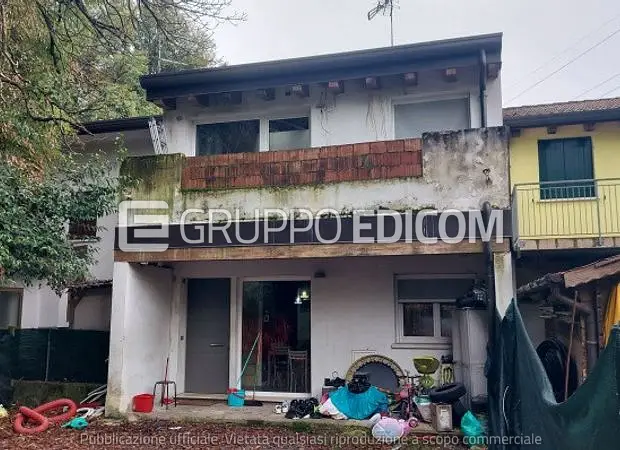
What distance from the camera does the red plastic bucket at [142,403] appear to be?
8.76 metres

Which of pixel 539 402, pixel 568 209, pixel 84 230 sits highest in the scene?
pixel 568 209

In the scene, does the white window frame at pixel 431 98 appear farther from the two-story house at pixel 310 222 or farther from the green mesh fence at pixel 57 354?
the green mesh fence at pixel 57 354

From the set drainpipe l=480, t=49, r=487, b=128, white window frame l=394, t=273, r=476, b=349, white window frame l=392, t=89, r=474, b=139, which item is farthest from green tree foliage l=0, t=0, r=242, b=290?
white window frame l=394, t=273, r=476, b=349

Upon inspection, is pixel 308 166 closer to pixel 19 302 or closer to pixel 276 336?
pixel 276 336

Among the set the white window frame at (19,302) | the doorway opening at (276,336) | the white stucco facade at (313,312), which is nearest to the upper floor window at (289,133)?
the white stucco facade at (313,312)

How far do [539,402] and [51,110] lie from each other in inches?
349

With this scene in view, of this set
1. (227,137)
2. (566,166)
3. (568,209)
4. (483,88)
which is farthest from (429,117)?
(566,166)

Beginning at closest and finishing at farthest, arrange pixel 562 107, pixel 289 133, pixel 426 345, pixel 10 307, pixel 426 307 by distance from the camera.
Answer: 1. pixel 426 345
2. pixel 426 307
3. pixel 289 133
4. pixel 10 307
5. pixel 562 107

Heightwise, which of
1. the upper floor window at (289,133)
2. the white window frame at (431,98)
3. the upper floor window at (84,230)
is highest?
the white window frame at (431,98)

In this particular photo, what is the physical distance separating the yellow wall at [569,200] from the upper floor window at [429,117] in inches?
151

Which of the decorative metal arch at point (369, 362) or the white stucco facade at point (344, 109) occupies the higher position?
the white stucco facade at point (344, 109)

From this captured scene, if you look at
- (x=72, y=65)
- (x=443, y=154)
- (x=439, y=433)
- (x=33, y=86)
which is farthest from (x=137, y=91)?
(x=439, y=433)

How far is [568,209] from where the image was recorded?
12.7 metres

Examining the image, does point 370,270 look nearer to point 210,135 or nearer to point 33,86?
point 210,135
